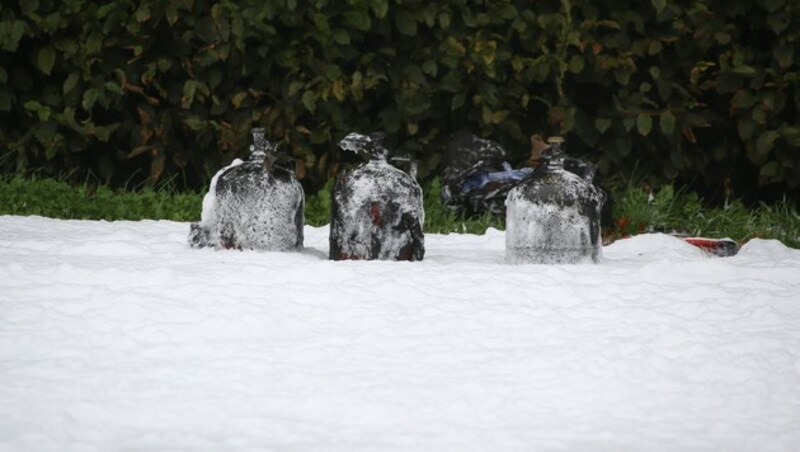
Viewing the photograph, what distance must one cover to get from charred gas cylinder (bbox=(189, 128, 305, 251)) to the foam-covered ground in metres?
0.12

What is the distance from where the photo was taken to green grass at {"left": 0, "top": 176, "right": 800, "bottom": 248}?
6051 mm

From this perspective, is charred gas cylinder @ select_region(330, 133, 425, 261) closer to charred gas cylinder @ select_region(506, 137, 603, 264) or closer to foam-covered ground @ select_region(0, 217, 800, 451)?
foam-covered ground @ select_region(0, 217, 800, 451)

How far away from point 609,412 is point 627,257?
2169mm

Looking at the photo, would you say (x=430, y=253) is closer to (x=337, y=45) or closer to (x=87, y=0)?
(x=337, y=45)

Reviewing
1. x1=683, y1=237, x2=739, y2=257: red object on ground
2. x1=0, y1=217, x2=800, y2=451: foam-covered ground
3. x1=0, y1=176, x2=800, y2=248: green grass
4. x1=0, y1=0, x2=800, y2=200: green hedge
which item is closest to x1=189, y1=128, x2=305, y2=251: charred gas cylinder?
x1=0, y1=217, x2=800, y2=451: foam-covered ground

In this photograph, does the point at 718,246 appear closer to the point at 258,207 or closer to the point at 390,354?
the point at 258,207

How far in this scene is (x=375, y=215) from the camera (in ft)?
14.2

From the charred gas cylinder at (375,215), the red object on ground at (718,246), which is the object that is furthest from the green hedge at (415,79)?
the charred gas cylinder at (375,215)

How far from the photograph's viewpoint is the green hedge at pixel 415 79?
6551mm

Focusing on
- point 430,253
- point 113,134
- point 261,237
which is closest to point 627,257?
point 430,253

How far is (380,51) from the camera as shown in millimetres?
6629

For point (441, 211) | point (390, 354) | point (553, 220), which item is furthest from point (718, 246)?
point (390, 354)

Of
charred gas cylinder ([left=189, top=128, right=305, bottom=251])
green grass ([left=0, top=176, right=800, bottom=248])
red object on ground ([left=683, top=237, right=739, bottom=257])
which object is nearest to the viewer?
charred gas cylinder ([left=189, top=128, right=305, bottom=251])

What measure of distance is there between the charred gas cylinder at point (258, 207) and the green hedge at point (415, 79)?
2.11 metres
